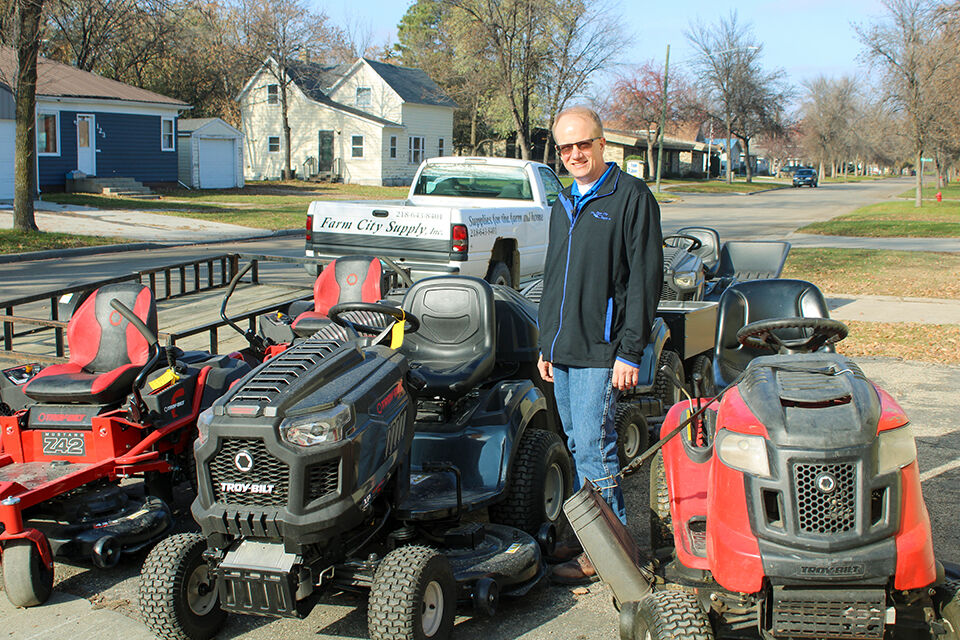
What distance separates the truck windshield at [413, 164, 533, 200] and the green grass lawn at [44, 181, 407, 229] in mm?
10846

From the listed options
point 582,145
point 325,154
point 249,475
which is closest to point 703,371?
point 582,145

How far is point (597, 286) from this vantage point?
3.99 m

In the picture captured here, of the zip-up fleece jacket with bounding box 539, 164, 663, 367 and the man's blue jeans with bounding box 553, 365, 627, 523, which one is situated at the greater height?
the zip-up fleece jacket with bounding box 539, 164, 663, 367

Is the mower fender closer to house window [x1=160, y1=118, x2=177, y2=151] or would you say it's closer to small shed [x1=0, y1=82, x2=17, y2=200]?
small shed [x1=0, y1=82, x2=17, y2=200]

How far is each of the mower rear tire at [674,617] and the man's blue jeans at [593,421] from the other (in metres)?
1.05

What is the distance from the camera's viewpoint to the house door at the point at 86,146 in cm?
3216

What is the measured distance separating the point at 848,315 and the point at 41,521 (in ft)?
35.3

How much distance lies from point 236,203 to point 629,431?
2731cm

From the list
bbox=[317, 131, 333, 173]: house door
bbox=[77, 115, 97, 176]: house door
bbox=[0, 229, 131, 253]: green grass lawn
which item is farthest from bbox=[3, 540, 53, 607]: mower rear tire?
bbox=[317, 131, 333, 173]: house door

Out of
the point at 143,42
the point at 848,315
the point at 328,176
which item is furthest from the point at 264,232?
the point at 143,42

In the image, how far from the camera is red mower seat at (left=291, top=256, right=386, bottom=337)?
756 cm

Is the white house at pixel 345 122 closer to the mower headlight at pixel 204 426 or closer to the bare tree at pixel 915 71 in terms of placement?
the bare tree at pixel 915 71

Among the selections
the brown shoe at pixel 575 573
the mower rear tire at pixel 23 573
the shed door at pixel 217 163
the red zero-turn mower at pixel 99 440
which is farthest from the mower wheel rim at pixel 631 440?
the shed door at pixel 217 163

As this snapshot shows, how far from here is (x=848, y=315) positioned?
1238cm
